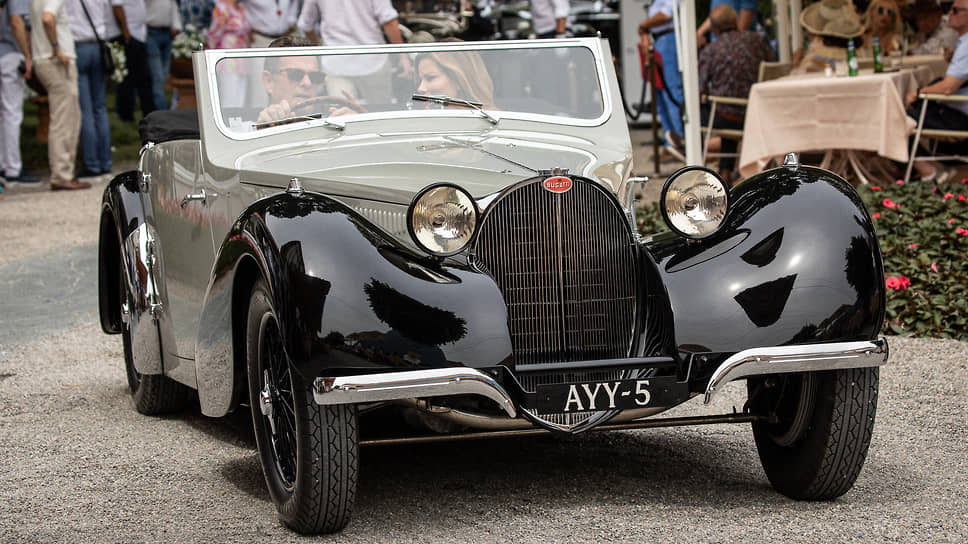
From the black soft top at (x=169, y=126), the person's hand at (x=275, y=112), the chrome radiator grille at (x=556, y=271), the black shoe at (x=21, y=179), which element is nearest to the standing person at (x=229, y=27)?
the black shoe at (x=21, y=179)

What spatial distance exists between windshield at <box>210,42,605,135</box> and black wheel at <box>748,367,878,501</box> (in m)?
1.49

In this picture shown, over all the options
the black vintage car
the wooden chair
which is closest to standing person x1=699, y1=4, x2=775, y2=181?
the wooden chair

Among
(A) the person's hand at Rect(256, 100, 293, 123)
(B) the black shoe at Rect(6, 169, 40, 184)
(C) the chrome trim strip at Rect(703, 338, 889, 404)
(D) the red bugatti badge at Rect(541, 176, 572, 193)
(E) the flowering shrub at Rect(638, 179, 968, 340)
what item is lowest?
(B) the black shoe at Rect(6, 169, 40, 184)

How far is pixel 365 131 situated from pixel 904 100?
645 centimetres

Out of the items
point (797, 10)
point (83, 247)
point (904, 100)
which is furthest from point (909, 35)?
point (83, 247)

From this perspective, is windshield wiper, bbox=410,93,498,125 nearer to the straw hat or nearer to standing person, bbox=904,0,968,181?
standing person, bbox=904,0,968,181

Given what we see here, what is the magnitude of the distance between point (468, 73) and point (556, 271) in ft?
4.45

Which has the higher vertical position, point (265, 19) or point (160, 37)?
point (265, 19)

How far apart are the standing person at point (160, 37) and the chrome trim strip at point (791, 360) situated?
13119 millimetres

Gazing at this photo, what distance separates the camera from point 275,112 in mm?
4758

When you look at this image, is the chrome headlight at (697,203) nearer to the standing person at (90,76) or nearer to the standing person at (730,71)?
the standing person at (730,71)

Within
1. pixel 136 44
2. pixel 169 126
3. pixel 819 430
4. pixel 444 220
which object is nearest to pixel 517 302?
pixel 444 220

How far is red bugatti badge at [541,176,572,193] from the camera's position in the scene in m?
3.73

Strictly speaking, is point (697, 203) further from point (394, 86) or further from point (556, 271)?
point (394, 86)
